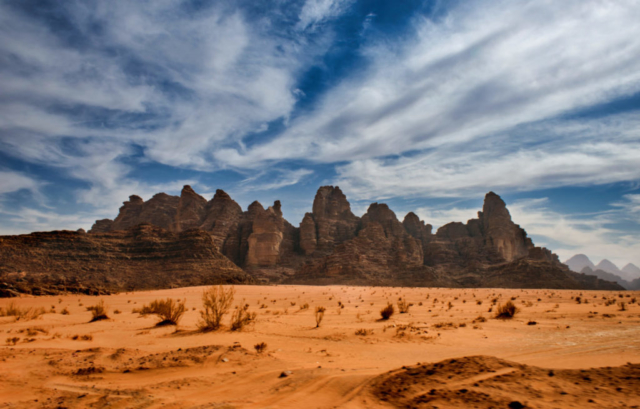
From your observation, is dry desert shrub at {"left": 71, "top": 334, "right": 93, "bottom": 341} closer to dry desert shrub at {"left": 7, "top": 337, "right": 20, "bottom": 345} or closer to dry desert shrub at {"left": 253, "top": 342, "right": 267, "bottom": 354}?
dry desert shrub at {"left": 7, "top": 337, "right": 20, "bottom": 345}

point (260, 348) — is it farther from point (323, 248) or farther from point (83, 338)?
point (323, 248)

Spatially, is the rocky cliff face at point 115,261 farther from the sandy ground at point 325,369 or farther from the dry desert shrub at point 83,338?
the sandy ground at point 325,369

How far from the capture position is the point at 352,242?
3162 inches

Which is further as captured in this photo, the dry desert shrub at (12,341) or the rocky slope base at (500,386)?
the dry desert shrub at (12,341)

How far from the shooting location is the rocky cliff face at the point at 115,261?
38.0 metres

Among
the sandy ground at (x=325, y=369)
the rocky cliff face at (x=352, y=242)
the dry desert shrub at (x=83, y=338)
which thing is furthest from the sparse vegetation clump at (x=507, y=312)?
the rocky cliff face at (x=352, y=242)

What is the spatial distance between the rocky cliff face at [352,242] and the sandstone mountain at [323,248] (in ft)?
0.93

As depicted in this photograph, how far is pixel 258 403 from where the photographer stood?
384 centimetres

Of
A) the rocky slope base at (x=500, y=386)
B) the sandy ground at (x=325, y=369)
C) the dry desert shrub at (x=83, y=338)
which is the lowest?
the dry desert shrub at (x=83, y=338)

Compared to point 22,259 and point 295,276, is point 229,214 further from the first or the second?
point 22,259

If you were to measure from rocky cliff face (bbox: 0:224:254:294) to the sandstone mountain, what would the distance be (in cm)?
24

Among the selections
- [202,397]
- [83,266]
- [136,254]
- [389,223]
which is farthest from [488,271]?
[202,397]

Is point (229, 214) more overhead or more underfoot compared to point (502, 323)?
more overhead

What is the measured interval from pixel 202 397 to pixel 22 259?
50308 millimetres
